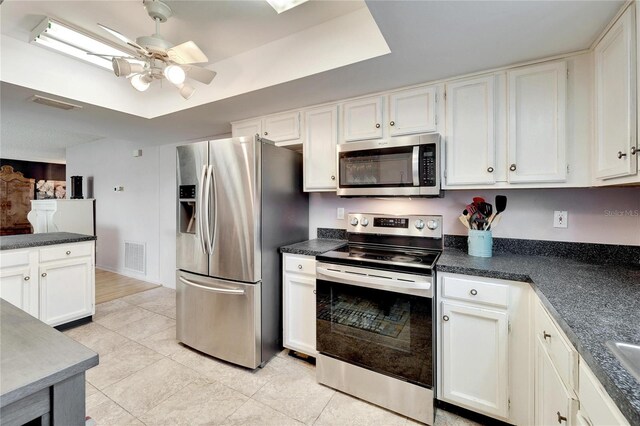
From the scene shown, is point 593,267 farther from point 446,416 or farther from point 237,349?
point 237,349

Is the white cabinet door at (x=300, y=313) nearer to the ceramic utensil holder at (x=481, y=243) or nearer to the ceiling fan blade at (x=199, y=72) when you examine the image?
the ceramic utensil holder at (x=481, y=243)

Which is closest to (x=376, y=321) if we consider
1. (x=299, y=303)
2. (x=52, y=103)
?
(x=299, y=303)

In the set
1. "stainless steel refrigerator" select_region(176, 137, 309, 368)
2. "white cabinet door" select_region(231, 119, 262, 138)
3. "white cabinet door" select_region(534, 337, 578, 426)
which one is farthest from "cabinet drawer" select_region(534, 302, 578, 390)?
"white cabinet door" select_region(231, 119, 262, 138)

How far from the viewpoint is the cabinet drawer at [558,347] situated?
908mm

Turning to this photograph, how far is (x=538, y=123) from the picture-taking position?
1.68 meters

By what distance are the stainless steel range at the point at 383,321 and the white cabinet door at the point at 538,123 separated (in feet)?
2.12

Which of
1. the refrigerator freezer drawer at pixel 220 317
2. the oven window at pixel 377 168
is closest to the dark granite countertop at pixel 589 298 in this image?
the oven window at pixel 377 168

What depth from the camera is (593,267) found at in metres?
1.58

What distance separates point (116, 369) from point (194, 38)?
262 centimetres

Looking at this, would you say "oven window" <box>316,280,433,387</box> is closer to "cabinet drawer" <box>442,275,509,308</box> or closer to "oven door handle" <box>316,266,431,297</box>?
"oven door handle" <box>316,266,431,297</box>

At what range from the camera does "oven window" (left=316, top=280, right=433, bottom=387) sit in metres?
1.61

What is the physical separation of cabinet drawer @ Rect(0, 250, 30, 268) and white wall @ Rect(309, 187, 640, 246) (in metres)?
3.25

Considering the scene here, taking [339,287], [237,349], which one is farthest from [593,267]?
[237,349]

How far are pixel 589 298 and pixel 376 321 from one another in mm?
1040
